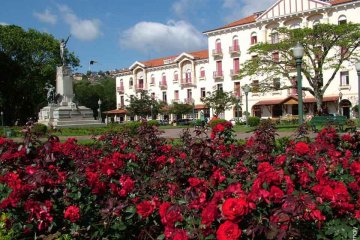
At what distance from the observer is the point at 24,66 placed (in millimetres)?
56250

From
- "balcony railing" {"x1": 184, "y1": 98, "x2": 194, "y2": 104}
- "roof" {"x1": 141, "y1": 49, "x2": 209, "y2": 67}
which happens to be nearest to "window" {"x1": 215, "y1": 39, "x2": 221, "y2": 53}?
"roof" {"x1": 141, "y1": 49, "x2": 209, "y2": 67}

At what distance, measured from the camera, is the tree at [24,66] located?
54.2m

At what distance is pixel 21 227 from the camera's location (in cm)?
367

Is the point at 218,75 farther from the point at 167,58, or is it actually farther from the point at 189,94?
the point at 167,58

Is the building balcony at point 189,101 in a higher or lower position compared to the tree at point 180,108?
higher

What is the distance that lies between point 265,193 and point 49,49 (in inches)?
2276

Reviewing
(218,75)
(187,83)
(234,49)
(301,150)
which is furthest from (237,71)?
(301,150)

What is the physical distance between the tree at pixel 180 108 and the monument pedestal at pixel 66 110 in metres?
21.6

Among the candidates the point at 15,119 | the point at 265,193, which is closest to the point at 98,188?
the point at 265,193

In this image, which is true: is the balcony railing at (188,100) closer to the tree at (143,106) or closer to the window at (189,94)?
the window at (189,94)

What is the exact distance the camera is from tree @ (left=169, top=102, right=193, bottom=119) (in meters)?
57.1

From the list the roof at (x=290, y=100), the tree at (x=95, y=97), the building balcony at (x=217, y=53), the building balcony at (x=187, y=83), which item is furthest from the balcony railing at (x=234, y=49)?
the tree at (x=95, y=97)

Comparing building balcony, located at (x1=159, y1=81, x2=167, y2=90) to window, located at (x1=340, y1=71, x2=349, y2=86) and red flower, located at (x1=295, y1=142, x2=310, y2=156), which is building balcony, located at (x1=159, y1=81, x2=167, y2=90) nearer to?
window, located at (x1=340, y1=71, x2=349, y2=86)

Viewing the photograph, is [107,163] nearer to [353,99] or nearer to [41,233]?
[41,233]
